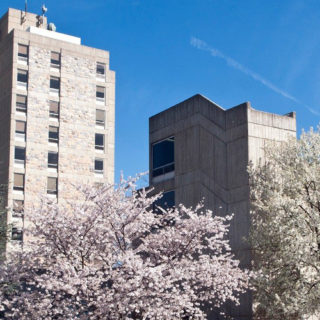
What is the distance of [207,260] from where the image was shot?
2652cm

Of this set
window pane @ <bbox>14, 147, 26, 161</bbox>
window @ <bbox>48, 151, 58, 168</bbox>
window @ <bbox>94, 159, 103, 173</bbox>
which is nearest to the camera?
window pane @ <bbox>14, 147, 26, 161</bbox>

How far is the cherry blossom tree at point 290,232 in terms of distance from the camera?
26812 mm

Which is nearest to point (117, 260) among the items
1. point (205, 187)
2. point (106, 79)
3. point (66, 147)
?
point (205, 187)

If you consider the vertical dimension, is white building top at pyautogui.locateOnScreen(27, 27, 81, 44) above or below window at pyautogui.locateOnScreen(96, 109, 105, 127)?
above

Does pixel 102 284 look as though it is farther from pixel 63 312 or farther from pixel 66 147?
pixel 66 147

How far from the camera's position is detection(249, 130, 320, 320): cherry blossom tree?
2681 cm

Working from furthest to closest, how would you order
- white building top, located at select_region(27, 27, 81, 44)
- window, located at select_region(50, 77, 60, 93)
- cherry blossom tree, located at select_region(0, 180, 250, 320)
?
white building top, located at select_region(27, 27, 81, 44), window, located at select_region(50, 77, 60, 93), cherry blossom tree, located at select_region(0, 180, 250, 320)

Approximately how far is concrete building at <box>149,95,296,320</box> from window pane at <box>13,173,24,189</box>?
A: 24737 millimetres

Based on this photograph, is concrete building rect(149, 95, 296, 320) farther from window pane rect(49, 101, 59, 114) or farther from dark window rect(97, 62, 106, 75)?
dark window rect(97, 62, 106, 75)

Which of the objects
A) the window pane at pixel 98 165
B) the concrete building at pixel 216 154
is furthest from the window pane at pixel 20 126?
the concrete building at pixel 216 154

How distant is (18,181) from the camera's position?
63219mm

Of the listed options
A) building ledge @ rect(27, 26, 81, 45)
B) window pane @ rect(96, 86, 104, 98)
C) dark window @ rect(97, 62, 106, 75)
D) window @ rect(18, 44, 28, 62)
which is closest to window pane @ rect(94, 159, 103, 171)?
window pane @ rect(96, 86, 104, 98)

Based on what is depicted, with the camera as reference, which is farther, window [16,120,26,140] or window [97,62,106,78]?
window [97,62,106,78]

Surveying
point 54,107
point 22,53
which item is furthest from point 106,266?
point 22,53
